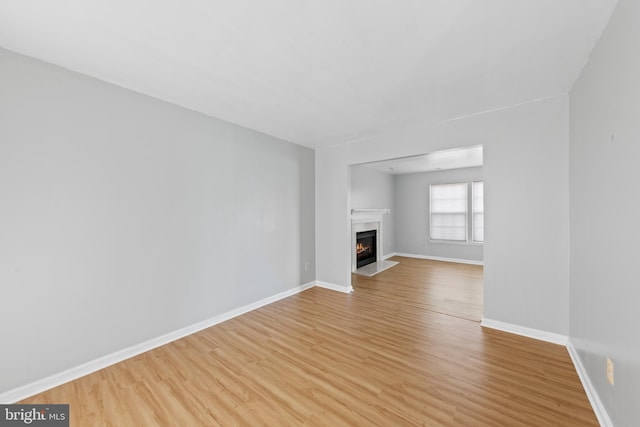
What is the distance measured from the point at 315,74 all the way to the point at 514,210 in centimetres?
256

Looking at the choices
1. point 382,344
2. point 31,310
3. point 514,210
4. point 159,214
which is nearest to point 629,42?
point 514,210

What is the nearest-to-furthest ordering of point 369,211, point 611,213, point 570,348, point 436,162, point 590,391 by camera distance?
point 611,213, point 590,391, point 570,348, point 436,162, point 369,211

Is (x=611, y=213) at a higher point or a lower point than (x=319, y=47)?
lower

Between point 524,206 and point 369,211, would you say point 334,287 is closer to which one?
point 369,211

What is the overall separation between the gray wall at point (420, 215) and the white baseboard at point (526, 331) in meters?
3.88

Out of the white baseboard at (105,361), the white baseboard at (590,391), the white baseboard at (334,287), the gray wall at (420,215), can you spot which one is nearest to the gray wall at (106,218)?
the white baseboard at (105,361)

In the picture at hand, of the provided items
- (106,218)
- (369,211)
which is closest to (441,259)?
(369,211)

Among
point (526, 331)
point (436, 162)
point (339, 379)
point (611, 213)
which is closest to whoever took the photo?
point (611, 213)

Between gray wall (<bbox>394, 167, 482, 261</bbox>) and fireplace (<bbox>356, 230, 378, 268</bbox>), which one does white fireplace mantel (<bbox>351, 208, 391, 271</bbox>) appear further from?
gray wall (<bbox>394, 167, 482, 261</bbox>)

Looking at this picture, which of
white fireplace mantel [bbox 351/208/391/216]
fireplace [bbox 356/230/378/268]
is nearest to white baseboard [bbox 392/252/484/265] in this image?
fireplace [bbox 356/230/378/268]

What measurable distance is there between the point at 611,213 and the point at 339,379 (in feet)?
7.03

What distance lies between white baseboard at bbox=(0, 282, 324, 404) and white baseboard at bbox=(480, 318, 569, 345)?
3.02 m

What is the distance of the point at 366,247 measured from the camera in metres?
6.18

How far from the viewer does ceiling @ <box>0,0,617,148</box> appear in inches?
54.9
